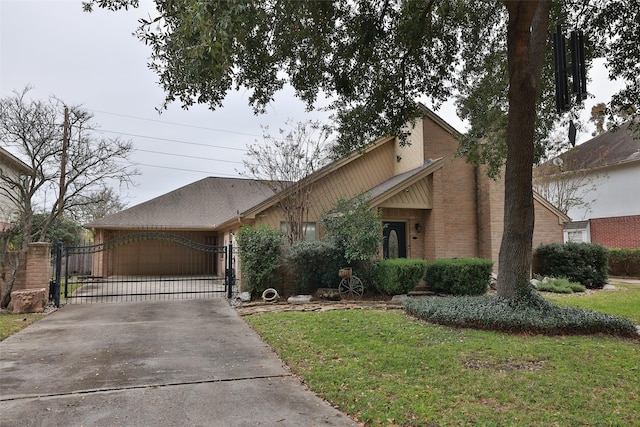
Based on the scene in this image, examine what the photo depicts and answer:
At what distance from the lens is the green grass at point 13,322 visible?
7.93 metres

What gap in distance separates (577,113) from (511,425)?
1072cm

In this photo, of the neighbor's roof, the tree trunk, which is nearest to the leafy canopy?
the tree trunk

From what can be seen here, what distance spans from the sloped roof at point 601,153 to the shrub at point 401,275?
16.7 meters

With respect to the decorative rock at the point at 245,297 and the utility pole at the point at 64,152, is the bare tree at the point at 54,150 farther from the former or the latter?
the decorative rock at the point at 245,297

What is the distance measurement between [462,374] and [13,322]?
8.78 metres

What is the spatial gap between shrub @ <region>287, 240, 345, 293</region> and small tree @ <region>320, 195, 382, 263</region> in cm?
35

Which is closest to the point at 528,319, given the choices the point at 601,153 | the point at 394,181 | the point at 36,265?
the point at 394,181

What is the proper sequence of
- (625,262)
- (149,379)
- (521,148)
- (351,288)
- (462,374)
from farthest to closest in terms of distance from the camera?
(625,262)
(351,288)
(521,148)
(149,379)
(462,374)

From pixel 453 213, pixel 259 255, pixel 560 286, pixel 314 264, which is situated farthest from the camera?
pixel 453 213

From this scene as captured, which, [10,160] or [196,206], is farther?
[196,206]

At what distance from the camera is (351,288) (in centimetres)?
1230

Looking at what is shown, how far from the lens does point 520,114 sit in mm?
8227

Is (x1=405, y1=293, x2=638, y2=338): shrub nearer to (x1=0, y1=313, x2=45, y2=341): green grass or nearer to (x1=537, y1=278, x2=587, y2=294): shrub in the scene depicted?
(x1=537, y1=278, x2=587, y2=294): shrub

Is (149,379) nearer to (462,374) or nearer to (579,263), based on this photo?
Result: (462,374)
